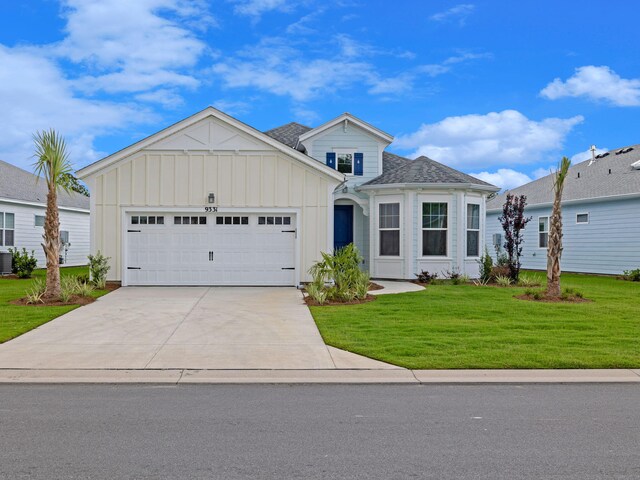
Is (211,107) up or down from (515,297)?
up

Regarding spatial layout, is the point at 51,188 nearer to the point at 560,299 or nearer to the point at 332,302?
the point at 332,302

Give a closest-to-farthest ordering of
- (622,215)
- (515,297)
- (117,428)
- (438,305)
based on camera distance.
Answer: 1. (117,428)
2. (438,305)
3. (515,297)
4. (622,215)

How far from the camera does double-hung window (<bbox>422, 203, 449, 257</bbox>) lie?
2009 cm

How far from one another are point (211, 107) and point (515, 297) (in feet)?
34.4

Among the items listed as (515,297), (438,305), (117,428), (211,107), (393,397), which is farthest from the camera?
(211,107)

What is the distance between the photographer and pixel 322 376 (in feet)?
25.6

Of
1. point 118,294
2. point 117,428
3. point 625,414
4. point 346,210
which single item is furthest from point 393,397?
point 346,210

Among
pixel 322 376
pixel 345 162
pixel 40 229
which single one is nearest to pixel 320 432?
pixel 322 376

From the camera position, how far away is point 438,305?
45.2 feet

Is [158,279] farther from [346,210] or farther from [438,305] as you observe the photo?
[438,305]

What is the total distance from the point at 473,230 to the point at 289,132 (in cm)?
894

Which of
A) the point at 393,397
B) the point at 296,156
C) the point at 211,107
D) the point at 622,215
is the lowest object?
the point at 393,397

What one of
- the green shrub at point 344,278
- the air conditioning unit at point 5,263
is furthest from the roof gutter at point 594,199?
the air conditioning unit at point 5,263

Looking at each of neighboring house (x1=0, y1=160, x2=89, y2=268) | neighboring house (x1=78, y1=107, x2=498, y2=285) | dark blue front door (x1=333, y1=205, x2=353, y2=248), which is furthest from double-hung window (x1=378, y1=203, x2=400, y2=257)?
neighboring house (x1=0, y1=160, x2=89, y2=268)
